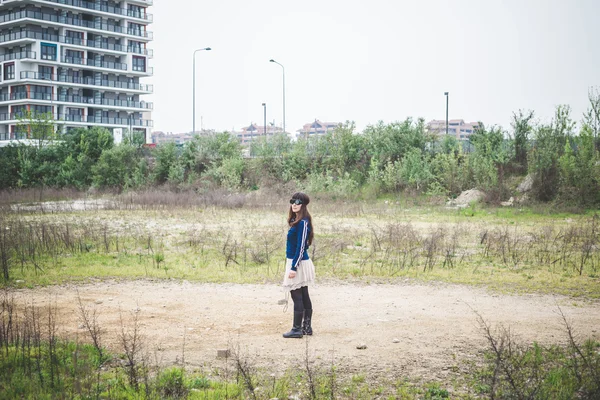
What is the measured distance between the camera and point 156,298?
11883mm

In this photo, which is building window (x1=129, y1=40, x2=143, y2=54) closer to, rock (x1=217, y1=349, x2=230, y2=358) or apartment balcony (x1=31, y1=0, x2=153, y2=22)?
apartment balcony (x1=31, y1=0, x2=153, y2=22)

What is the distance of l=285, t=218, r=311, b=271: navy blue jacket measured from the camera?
348 inches

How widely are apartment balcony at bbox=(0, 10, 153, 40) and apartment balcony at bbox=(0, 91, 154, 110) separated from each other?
35.2ft

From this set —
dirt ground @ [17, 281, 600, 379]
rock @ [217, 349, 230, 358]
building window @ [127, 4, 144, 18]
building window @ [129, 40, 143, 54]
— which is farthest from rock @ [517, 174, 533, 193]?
building window @ [127, 4, 144, 18]

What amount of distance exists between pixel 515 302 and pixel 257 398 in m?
6.98

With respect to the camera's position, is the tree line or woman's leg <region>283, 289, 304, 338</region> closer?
woman's leg <region>283, 289, 304, 338</region>

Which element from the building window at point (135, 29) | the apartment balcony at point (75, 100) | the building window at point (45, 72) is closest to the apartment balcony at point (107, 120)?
the apartment balcony at point (75, 100)

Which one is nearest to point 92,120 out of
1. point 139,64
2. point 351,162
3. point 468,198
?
point 139,64

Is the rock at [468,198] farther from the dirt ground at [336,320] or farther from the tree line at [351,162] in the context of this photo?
the dirt ground at [336,320]

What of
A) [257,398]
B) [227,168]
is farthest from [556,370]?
[227,168]

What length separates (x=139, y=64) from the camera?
98.3 meters

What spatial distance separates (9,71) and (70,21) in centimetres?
1177

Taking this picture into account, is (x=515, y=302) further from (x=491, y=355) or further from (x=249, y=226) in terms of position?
(x=249, y=226)

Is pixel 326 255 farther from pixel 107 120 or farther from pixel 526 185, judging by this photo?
pixel 107 120
